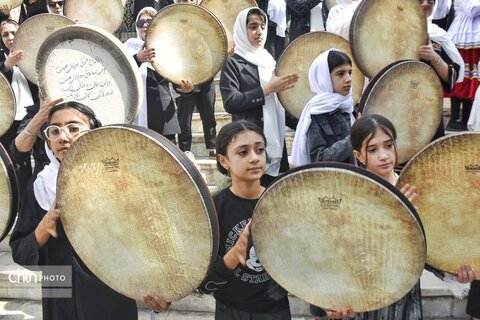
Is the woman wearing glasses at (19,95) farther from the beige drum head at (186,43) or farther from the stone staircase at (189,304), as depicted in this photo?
the beige drum head at (186,43)

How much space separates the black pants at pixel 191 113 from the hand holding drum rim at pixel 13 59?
62.2 inches

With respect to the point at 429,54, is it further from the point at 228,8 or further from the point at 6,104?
the point at 6,104

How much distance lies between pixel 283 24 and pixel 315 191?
5061 mm

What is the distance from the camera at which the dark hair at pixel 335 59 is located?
3031 mm

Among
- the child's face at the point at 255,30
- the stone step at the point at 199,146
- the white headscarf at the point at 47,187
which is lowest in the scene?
the stone step at the point at 199,146

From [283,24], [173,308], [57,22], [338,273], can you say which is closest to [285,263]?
[338,273]

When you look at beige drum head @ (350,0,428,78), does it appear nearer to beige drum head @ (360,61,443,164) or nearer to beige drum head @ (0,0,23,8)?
beige drum head @ (360,61,443,164)

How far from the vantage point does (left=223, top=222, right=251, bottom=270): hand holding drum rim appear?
73.9 inches

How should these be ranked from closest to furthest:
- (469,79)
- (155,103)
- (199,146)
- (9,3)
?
(155,103) < (469,79) < (199,146) < (9,3)

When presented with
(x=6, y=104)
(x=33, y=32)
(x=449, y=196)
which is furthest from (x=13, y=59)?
(x=449, y=196)

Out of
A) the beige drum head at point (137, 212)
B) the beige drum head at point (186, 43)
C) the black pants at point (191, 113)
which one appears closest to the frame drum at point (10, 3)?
the black pants at point (191, 113)

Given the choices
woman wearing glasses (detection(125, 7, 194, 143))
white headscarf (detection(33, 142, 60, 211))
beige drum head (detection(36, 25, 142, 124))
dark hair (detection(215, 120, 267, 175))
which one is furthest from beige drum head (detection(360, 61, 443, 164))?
woman wearing glasses (detection(125, 7, 194, 143))

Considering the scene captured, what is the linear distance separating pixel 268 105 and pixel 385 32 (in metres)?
1.10

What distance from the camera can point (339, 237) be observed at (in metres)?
1.70
